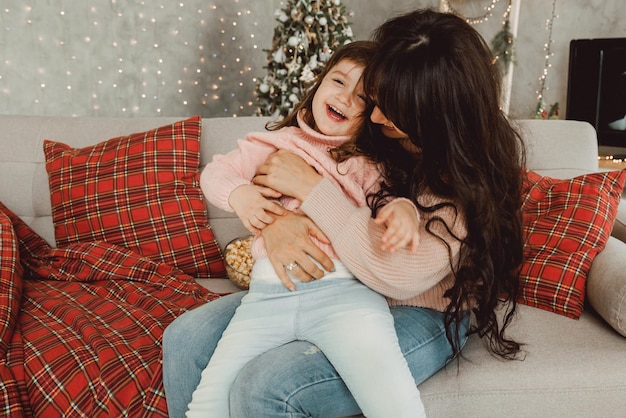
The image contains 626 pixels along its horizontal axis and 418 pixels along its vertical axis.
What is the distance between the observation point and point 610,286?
3.82 feet

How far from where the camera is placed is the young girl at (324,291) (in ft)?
2.93

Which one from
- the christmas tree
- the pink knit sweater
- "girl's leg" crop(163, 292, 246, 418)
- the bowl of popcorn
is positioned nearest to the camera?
"girl's leg" crop(163, 292, 246, 418)

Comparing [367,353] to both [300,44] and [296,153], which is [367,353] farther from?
[300,44]

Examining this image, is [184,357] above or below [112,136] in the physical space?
below

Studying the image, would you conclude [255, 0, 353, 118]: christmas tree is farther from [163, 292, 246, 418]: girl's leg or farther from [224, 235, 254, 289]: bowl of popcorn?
[163, 292, 246, 418]: girl's leg

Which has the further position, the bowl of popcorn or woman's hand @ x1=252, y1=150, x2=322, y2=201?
the bowl of popcorn

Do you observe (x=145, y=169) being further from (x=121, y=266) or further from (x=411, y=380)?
(x=411, y=380)

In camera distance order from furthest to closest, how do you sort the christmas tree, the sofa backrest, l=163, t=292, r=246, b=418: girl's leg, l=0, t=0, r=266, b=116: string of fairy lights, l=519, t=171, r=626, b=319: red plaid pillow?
the christmas tree < l=0, t=0, r=266, b=116: string of fairy lights < the sofa backrest < l=519, t=171, r=626, b=319: red plaid pillow < l=163, t=292, r=246, b=418: girl's leg

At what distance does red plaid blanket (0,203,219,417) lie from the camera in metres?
1.10

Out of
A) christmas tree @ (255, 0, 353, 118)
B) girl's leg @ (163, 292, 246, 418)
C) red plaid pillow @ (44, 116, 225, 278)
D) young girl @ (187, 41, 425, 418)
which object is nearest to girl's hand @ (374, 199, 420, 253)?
young girl @ (187, 41, 425, 418)

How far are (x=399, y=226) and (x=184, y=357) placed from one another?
0.52 meters

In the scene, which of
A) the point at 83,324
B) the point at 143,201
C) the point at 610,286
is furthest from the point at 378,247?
the point at 143,201

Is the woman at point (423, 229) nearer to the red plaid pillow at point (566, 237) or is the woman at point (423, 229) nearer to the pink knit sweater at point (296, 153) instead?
the pink knit sweater at point (296, 153)

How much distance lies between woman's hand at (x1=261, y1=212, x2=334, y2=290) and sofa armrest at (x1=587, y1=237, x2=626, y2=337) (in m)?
0.66
